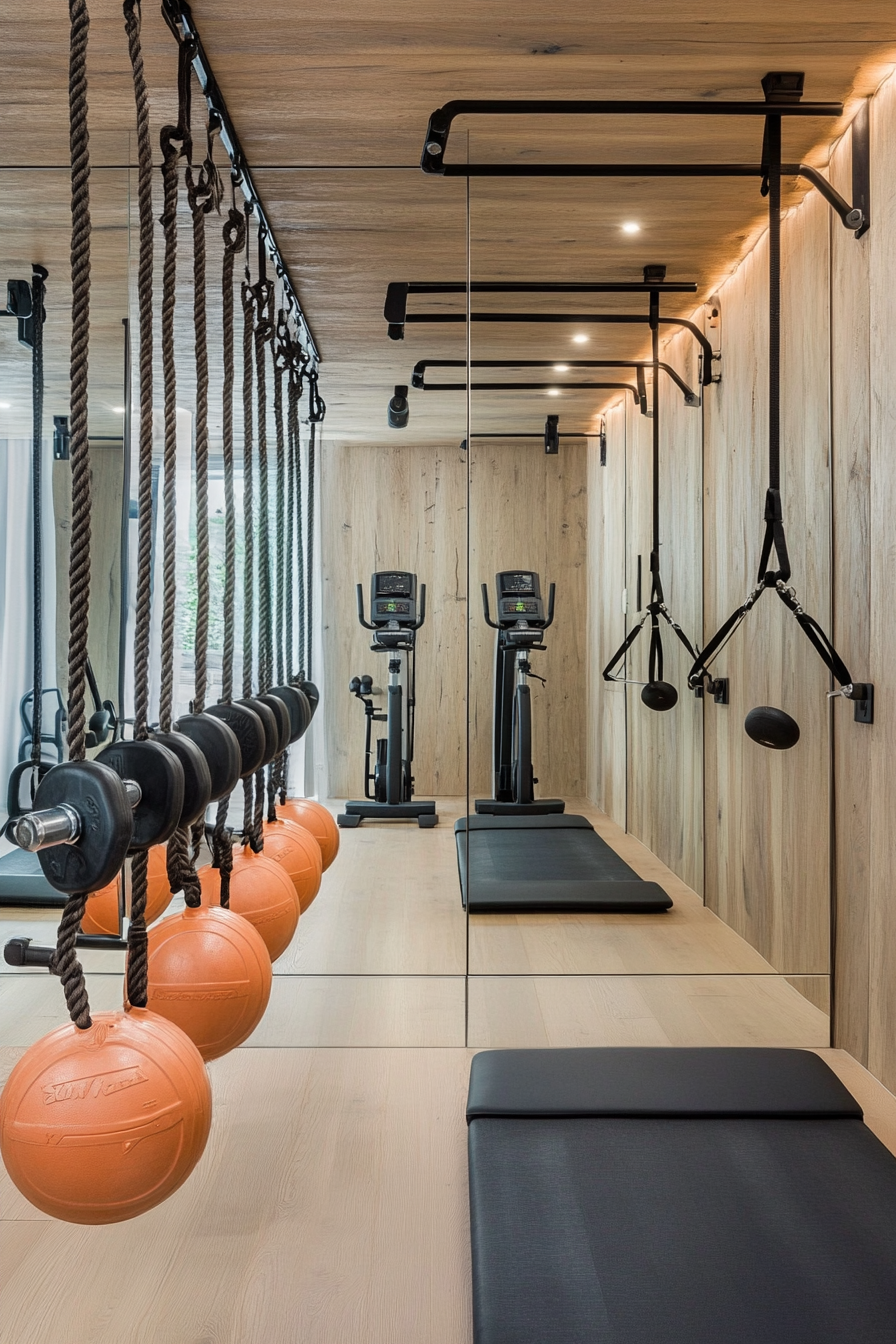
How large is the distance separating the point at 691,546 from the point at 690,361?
56 cm

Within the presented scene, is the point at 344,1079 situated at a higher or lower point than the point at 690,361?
lower

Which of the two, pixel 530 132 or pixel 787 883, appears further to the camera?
pixel 787 883

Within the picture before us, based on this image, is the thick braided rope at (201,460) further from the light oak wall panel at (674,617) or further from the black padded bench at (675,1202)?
the light oak wall panel at (674,617)

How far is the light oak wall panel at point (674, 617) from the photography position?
3139 mm

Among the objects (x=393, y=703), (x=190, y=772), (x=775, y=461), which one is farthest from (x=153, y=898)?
(x=775, y=461)

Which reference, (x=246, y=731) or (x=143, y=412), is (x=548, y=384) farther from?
(x=143, y=412)

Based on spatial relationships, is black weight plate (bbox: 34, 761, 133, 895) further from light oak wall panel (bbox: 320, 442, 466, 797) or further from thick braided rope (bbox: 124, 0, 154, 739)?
light oak wall panel (bbox: 320, 442, 466, 797)

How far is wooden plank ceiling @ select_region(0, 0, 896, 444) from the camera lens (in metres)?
2.22

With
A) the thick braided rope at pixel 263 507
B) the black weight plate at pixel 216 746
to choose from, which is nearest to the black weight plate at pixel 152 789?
the black weight plate at pixel 216 746

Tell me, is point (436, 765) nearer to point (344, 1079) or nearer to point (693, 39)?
point (344, 1079)

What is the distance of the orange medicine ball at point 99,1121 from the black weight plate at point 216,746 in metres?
0.42

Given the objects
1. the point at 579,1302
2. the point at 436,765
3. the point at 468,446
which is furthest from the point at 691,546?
the point at 579,1302

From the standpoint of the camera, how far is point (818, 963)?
2990 millimetres

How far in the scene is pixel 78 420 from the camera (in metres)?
1.14
